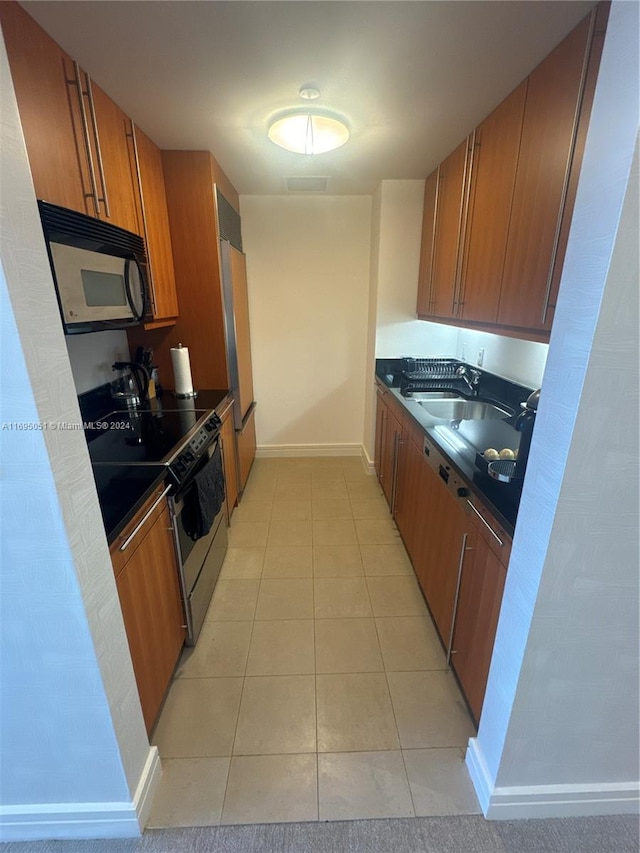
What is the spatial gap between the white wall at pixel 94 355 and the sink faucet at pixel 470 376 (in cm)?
241

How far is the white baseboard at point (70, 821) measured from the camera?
1118mm

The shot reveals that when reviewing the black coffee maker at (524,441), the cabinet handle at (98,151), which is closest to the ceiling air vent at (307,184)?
the cabinet handle at (98,151)

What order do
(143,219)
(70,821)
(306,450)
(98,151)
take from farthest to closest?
(306,450)
(143,219)
(98,151)
(70,821)

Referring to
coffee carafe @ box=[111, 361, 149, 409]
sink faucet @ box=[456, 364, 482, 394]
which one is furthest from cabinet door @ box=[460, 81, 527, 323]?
coffee carafe @ box=[111, 361, 149, 409]

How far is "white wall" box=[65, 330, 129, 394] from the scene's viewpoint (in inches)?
80.1

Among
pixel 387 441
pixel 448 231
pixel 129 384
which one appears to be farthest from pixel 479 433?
pixel 129 384

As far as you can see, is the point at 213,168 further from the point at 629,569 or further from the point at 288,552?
the point at 629,569

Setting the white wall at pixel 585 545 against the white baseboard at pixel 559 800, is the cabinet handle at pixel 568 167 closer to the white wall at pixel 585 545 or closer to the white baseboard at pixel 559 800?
→ the white wall at pixel 585 545

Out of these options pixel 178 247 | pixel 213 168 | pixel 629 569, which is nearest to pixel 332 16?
pixel 213 168

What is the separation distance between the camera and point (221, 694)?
157cm

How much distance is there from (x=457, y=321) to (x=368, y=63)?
1.27 meters

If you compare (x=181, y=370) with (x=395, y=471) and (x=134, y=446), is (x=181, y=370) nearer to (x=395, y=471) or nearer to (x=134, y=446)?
(x=134, y=446)

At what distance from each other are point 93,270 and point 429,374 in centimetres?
227

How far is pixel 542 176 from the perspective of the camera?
1412mm
